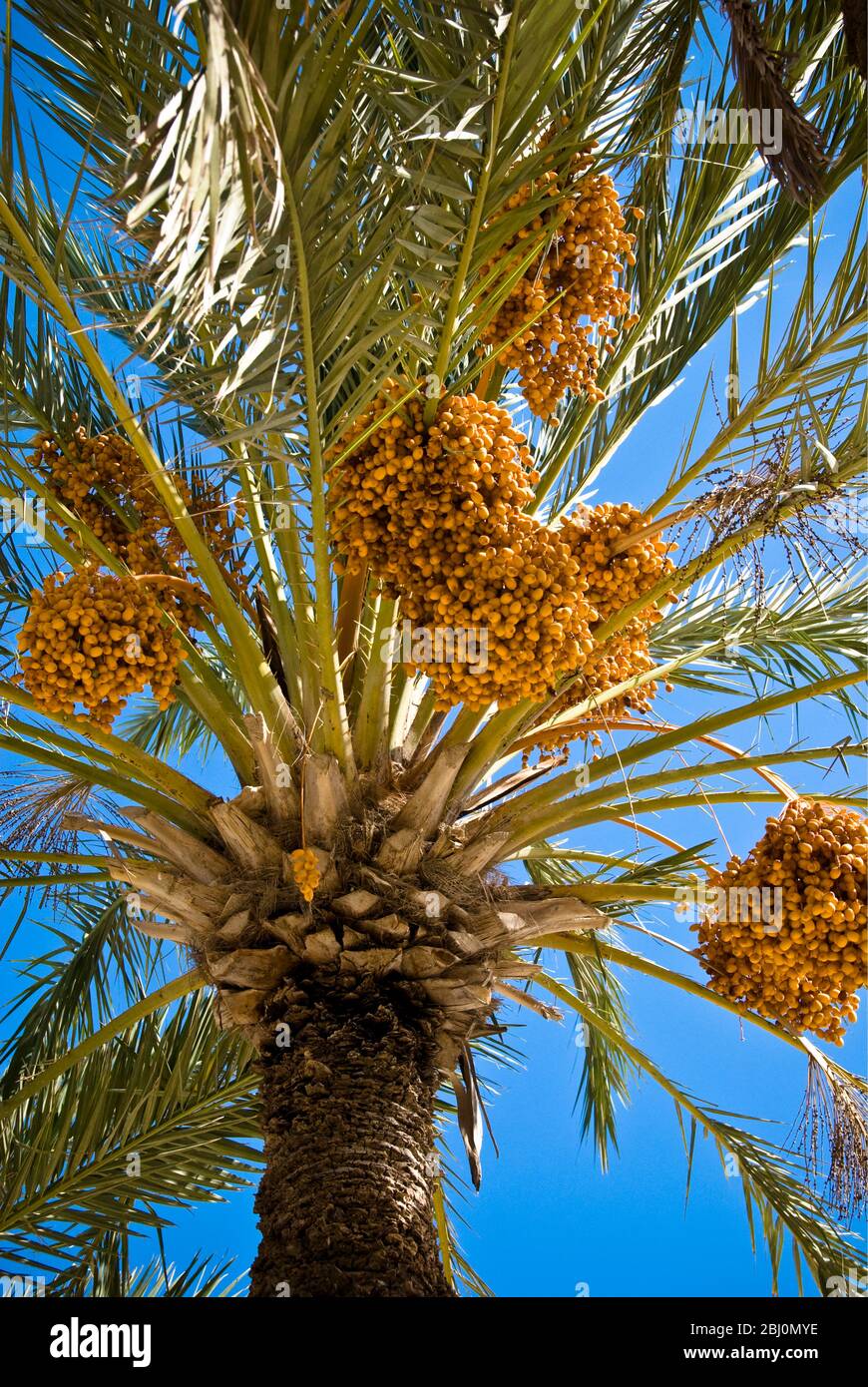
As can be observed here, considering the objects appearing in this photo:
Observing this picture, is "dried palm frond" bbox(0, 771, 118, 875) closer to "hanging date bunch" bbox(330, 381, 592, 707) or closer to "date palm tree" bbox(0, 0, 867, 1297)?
"date palm tree" bbox(0, 0, 867, 1297)

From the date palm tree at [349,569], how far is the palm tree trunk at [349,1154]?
0.03 feet

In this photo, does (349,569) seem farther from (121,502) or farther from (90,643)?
(121,502)

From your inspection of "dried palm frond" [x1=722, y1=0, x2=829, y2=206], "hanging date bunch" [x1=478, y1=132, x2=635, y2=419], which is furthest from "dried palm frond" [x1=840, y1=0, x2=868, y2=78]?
"hanging date bunch" [x1=478, y1=132, x2=635, y2=419]

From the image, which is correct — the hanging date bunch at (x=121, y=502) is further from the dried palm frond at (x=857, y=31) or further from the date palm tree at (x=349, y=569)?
the dried palm frond at (x=857, y=31)

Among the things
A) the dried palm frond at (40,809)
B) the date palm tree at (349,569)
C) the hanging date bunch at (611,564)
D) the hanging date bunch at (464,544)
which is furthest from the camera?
the dried palm frond at (40,809)

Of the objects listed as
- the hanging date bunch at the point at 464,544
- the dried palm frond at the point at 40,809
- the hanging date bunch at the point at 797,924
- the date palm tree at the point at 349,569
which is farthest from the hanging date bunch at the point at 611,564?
the dried palm frond at the point at 40,809

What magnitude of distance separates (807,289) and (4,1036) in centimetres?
420

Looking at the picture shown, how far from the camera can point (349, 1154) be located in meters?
3.37

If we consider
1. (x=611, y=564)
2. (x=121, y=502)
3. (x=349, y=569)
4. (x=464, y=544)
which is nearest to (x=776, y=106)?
(x=611, y=564)

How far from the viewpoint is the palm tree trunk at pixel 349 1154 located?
10.4 ft

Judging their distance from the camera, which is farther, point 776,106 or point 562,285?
point 562,285

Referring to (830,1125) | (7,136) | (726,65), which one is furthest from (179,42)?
(830,1125)

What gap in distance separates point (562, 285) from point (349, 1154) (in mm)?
2431
